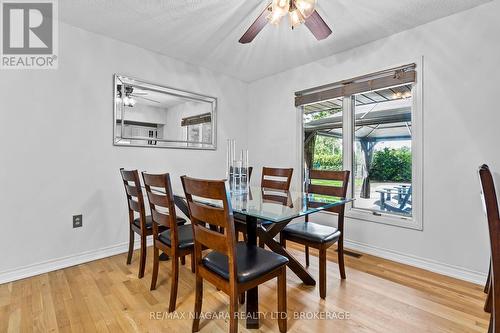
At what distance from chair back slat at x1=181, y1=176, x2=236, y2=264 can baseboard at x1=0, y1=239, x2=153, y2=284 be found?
5.85 ft

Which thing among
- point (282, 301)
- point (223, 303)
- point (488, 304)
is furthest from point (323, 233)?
point (488, 304)

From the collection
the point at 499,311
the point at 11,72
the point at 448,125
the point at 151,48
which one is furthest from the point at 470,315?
the point at 11,72

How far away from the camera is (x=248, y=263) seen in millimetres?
1391

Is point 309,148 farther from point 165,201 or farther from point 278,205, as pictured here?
point 165,201

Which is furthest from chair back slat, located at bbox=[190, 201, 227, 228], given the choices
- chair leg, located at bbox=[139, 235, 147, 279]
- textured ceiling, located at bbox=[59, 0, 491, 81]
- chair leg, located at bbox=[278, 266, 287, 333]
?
textured ceiling, located at bbox=[59, 0, 491, 81]

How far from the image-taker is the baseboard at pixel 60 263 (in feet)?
6.96

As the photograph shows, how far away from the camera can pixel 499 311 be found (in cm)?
95

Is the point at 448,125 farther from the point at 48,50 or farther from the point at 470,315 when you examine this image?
the point at 48,50

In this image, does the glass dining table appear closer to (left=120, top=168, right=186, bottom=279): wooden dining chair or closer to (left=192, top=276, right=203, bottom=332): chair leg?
(left=192, top=276, right=203, bottom=332): chair leg

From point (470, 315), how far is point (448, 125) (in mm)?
1537

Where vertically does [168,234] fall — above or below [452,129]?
below

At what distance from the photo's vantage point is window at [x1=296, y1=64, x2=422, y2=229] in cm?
250

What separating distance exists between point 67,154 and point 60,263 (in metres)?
1.05

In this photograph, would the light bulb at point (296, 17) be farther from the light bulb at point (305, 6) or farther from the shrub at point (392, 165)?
the shrub at point (392, 165)
